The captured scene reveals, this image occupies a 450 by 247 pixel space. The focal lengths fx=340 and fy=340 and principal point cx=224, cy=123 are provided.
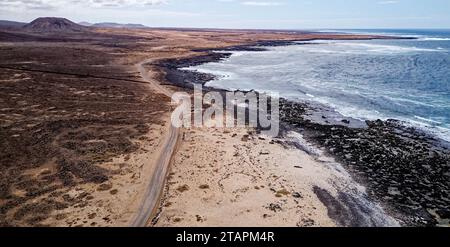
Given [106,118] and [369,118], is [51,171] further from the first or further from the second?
[369,118]

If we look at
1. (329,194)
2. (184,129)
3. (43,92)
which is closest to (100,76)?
(43,92)

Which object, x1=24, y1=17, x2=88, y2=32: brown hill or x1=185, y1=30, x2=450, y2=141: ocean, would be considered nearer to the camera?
x1=185, y1=30, x2=450, y2=141: ocean

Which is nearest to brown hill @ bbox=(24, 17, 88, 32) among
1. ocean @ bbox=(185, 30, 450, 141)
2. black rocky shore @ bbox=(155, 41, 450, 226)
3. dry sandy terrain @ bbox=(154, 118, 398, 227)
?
ocean @ bbox=(185, 30, 450, 141)

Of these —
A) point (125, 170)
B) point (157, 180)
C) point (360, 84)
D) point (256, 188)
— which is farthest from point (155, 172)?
point (360, 84)

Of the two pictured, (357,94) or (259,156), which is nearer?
(259,156)

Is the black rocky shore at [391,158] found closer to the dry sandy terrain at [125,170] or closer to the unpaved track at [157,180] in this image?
the dry sandy terrain at [125,170]

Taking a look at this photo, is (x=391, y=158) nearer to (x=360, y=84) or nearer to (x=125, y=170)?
(x=125, y=170)

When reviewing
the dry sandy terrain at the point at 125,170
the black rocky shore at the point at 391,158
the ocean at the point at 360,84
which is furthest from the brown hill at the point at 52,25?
the black rocky shore at the point at 391,158

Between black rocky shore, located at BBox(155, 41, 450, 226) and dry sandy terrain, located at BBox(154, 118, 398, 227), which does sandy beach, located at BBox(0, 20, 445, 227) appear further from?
black rocky shore, located at BBox(155, 41, 450, 226)
